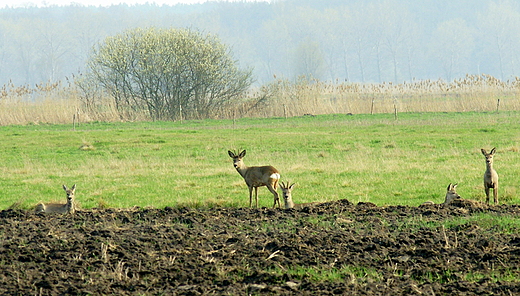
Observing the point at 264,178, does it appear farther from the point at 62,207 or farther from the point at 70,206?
the point at 62,207

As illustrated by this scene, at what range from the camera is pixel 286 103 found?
4291cm

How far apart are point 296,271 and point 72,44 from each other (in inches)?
5843

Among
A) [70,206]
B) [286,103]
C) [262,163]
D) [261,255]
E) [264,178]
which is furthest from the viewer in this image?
[286,103]

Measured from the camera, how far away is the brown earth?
22.1 ft

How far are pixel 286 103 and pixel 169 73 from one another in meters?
8.10

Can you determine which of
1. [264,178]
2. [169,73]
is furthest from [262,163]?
[169,73]

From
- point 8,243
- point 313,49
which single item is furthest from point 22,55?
point 8,243

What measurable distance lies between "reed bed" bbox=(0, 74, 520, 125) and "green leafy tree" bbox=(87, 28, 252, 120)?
36.3 inches

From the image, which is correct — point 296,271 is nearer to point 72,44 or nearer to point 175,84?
point 175,84

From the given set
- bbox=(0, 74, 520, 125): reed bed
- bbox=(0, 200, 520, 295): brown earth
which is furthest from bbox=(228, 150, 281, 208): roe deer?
bbox=(0, 74, 520, 125): reed bed

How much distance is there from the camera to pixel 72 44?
486 ft

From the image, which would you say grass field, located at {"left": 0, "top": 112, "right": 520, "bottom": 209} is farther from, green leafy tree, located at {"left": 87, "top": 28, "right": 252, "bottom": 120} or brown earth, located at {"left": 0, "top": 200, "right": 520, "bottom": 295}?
green leafy tree, located at {"left": 87, "top": 28, "right": 252, "bottom": 120}

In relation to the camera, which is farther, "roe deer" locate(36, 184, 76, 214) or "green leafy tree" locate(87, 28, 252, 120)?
"green leafy tree" locate(87, 28, 252, 120)

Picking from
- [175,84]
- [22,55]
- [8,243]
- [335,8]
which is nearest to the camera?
[8,243]
